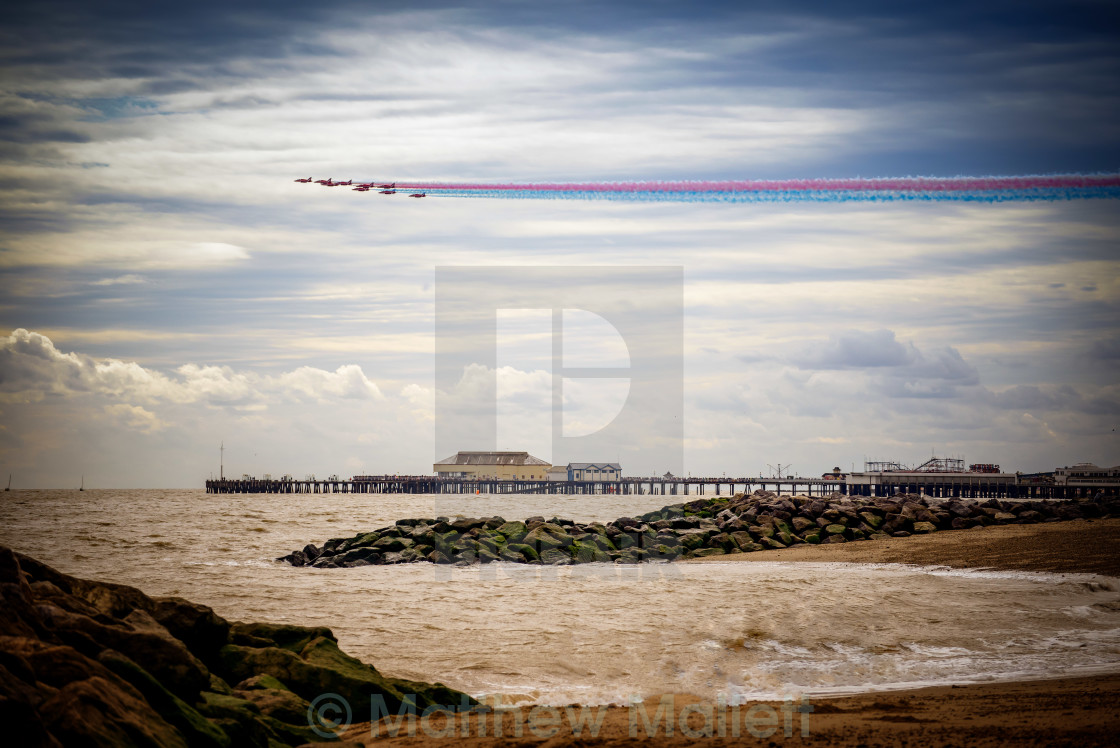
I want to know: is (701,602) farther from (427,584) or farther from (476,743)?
(476,743)

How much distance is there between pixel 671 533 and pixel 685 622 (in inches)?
726

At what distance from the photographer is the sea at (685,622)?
12.2m

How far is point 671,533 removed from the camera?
34.6m

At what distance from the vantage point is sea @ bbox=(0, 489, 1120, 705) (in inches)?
481

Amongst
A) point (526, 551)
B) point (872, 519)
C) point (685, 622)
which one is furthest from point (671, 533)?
point (685, 622)

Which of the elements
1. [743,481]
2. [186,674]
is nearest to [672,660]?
[186,674]

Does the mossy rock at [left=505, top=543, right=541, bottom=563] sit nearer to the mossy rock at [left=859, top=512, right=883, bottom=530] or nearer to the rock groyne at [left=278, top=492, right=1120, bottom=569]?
the rock groyne at [left=278, top=492, right=1120, bottom=569]

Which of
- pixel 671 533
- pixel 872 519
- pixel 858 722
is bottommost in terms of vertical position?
pixel 671 533

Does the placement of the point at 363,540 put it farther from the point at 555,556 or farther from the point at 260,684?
A: the point at 260,684

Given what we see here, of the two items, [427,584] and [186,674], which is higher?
[186,674]

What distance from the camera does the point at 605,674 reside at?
12547 millimetres

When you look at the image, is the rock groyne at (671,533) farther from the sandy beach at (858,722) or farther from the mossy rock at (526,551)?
the sandy beach at (858,722)

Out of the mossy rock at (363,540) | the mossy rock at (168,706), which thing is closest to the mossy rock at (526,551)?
the mossy rock at (363,540)

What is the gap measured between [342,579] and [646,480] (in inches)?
5889
